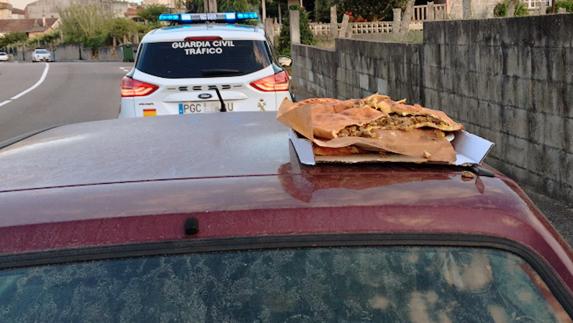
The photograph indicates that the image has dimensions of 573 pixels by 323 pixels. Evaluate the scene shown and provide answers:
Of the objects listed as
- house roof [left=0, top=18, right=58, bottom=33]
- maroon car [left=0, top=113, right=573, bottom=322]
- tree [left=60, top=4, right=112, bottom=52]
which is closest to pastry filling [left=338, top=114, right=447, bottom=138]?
maroon car [left=0, top=113, right=573, bottom=322]

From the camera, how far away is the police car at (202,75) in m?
8.36

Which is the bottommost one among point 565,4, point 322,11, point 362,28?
point 362,28

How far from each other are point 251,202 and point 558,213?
548 centimetres

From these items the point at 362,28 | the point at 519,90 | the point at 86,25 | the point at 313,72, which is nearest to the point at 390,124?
the point at 519,90

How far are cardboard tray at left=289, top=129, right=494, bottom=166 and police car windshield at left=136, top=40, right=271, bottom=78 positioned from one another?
624 centimetres

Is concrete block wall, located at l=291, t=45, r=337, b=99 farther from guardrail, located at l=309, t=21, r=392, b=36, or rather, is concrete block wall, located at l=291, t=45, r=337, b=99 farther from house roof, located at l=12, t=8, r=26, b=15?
house roof, located at l=12, t=8, r=26, b=15

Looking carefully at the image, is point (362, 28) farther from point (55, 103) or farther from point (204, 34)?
point (204, 34)

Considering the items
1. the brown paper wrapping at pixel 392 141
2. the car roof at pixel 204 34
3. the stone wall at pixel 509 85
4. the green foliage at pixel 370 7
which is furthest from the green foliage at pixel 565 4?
the brown paper wrapping at pixel 392 141

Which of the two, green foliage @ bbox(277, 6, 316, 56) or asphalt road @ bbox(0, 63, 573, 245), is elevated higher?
green foliage @ bbox(277, 6, 316, 56)

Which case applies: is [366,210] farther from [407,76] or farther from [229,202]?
[407,76]

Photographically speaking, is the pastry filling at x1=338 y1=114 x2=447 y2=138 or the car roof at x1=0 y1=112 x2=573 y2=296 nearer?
the car roof at x1=0 y1=112 x2=573 y2=296

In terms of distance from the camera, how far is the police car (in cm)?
836

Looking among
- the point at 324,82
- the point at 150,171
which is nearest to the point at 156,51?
the point at 150,171

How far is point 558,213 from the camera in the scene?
6.78 m
